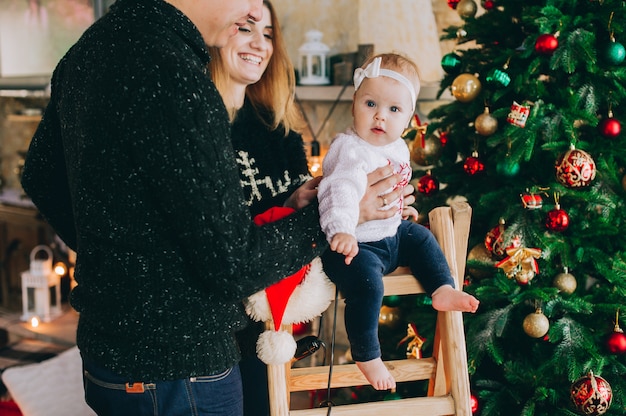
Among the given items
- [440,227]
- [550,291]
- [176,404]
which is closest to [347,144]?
[440,227]

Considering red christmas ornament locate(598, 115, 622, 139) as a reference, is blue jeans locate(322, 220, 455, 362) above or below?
below

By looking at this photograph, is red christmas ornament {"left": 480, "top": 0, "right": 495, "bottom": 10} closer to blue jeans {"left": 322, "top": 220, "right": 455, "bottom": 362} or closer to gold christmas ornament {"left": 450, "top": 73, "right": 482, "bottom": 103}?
gold christmas ornament {"left": 450, "top": 73, "right": 482, "bottom": 103}

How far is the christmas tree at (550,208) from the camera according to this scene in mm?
1686

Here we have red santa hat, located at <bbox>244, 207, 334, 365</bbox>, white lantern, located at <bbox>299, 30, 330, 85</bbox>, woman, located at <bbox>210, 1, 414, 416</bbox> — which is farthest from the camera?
white lantern, located at <bbox>299, 30, 330, 85</bbox>

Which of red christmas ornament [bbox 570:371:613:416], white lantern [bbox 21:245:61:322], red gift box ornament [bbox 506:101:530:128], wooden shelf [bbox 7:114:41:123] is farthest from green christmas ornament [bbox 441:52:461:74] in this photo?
wooden shelf [bbox 7:114:41:123]

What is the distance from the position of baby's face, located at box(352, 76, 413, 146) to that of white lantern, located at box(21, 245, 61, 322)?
9.99 ft

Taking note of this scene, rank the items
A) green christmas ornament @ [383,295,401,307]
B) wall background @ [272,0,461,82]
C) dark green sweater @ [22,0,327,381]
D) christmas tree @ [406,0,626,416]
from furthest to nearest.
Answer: wall background @ [272,0,461,82] → green christmas ornament @ [383,295,401,307] → christmas tree @ [406,0,626,416] → dark green sweater @ [22,0,327,381]

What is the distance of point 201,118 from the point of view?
894 millimetres

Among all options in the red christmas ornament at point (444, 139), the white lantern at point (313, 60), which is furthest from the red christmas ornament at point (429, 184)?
the white lantern at point (313, 60)

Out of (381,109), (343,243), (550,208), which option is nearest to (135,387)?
(343,243)

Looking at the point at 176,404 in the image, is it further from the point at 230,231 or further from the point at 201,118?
the point at 201,118

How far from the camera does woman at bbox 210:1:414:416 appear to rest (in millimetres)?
1580

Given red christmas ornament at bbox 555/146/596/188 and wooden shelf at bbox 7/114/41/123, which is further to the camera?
wooden shelf at bbox 7/114/41/123

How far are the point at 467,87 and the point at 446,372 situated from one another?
891 mm
